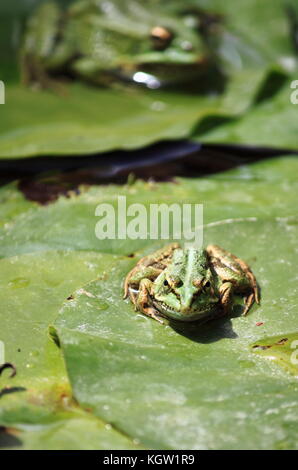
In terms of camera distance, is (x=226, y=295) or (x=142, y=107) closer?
(x=226, y=295)

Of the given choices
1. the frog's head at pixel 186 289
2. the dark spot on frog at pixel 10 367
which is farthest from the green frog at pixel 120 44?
the dark spot on frog at pixel 10 367

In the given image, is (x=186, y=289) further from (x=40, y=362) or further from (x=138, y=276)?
(x=40, y=362)

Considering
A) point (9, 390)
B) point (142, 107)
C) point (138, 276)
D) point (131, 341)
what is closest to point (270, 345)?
point (131, 341)

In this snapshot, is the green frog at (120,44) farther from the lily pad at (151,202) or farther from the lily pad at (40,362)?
the lily pad at (40,362)

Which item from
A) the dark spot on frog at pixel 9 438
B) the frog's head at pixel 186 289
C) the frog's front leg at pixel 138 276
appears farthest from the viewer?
the frog's front leg at pixel 138 276

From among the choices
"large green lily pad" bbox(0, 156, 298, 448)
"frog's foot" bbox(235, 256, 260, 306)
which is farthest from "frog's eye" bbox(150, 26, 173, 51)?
"frog's foot" bbox(235, 256, 260, 306)
